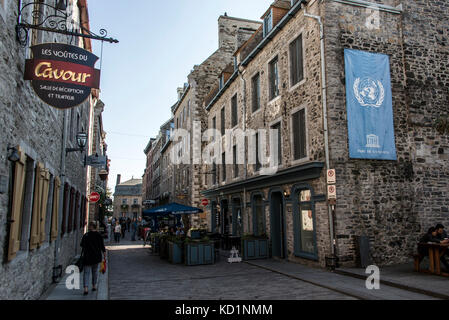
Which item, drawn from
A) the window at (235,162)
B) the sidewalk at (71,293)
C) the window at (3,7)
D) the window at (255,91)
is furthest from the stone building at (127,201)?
the window at (3,7)

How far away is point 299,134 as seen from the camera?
13484mm

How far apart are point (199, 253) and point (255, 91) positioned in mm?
8399

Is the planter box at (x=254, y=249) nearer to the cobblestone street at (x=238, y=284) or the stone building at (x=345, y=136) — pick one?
the stone building at (x=345, y=136)

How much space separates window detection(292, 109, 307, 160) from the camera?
13.2 meters

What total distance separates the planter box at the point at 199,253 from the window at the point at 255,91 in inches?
284

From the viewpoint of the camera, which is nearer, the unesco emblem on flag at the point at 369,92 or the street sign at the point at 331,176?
the street sign at the point at 331,176

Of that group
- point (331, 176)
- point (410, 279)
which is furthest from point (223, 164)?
point (410, 279)

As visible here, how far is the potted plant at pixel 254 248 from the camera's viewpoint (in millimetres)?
14703

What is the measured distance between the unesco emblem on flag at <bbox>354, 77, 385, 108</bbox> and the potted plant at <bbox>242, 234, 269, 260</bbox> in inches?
266

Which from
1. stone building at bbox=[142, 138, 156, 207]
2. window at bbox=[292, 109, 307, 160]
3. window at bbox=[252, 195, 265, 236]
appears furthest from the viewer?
stone building at bbox=[142, 138, 156, 207]

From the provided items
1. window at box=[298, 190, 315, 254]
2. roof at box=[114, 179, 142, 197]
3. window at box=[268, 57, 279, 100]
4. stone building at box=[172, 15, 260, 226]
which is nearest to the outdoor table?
window at box=[298, 190, 315, 254]

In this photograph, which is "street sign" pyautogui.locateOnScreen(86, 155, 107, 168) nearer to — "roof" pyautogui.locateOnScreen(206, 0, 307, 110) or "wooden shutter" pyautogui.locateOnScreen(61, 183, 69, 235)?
"wooden shutter" pyautogui.locateOnScreen(61, 183, 69, 235)

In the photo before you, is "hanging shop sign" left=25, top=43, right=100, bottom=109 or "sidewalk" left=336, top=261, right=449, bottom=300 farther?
"sidewalk" left=336, top=261, right=449, bottom=300

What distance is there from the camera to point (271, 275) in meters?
10.9
